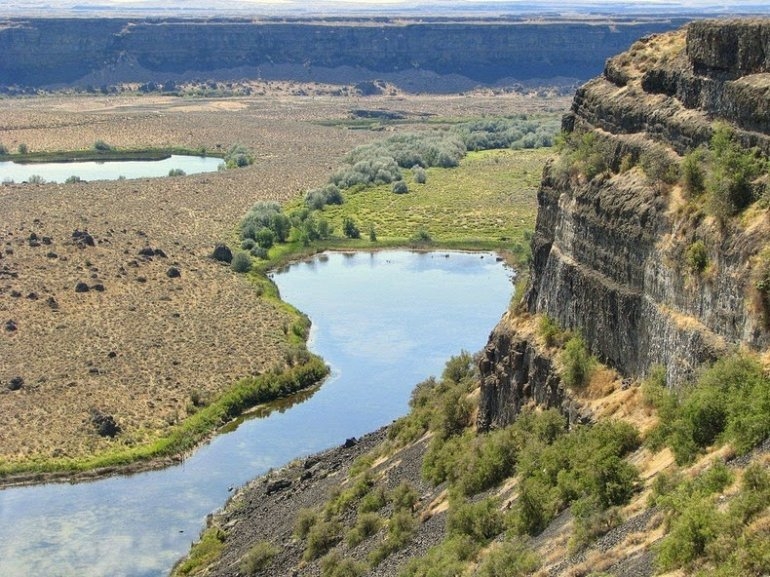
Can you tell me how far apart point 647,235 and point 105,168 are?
11382cm

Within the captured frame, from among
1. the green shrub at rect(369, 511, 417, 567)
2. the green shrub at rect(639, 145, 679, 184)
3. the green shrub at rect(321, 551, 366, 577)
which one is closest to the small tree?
the green shrub at rect(321, 551, 366, 577)

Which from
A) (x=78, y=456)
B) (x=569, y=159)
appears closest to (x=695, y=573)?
(x=569, y=159)

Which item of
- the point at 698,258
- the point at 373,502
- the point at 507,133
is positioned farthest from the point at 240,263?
the point at 507,133

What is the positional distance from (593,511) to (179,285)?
56.3 m

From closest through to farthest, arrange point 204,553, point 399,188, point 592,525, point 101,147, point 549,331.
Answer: point 592,525 → point 549,331 → point 204,553 → point 399,188 → point 101,147

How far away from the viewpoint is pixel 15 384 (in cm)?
5697

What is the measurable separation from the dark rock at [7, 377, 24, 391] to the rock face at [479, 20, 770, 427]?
2944cm

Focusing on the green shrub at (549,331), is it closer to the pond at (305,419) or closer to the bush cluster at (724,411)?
the bush cluster at (724,411)

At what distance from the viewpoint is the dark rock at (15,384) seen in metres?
56.8

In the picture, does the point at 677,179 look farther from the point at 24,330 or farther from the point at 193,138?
the point at 193,138

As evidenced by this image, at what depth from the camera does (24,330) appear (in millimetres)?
65812

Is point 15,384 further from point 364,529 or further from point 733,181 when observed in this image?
point 733,181

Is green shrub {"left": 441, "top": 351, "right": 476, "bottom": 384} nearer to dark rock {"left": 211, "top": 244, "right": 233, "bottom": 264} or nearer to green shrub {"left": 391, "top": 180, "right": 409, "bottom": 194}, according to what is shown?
dark rock {"left": 211, "top": 244, "right": 233, "bottom": 264}

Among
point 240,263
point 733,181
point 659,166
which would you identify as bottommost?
point 240,263
